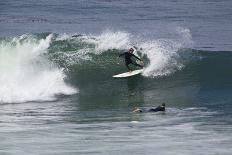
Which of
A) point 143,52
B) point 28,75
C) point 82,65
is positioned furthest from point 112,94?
point 143,52

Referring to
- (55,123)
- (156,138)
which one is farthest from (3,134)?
(156,138)

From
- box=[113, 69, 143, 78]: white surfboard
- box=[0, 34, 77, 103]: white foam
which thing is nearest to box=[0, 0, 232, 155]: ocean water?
box=[0, 34, 77, 103]: white foam

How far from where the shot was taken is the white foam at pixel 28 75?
90.7 feet

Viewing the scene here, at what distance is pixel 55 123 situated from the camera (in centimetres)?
2189

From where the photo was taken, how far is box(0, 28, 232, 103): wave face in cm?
2889

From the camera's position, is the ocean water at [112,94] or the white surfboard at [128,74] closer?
the ocean water at [112,94]

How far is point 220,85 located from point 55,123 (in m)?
9.47

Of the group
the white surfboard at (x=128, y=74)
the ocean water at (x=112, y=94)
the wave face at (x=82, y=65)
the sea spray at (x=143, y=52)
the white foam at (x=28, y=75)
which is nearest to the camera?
the ocean water at (x=112, y=94)

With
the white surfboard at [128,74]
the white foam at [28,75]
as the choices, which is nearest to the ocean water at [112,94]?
the white foam at [28,75]

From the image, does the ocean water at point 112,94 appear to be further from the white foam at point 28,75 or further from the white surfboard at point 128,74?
the white surfboard at point 128,74

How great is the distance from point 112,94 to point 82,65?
15.3 ft

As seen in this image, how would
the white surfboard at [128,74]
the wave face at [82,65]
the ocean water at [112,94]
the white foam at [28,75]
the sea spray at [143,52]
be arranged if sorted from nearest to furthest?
the ocean water at [112,94], the white foam at [28,75], the wave face at [82,65], the white surfboard at [128,74], the sea spray at [143,52]

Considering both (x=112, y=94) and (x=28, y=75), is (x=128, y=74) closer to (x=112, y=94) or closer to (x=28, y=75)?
(x=112, y=94)

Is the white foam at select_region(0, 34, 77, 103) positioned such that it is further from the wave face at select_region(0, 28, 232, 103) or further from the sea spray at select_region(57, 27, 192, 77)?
the sea spray at select_region(57, 27, 192, 77)
